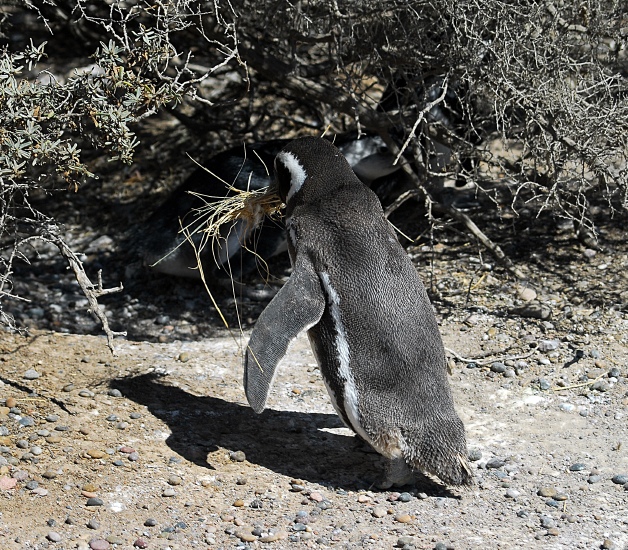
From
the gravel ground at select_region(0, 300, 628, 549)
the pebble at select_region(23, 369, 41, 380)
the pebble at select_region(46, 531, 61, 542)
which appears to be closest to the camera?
the pebble at select_region(46, 531, 61, 542)

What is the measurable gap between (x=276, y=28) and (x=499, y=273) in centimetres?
216

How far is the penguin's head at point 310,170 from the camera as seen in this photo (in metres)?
4.12

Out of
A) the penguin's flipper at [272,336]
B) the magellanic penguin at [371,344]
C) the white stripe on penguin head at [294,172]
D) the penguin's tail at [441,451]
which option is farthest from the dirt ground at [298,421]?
the white stripe on penguin head at [294,172]

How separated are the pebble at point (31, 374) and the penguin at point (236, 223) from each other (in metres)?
1.62

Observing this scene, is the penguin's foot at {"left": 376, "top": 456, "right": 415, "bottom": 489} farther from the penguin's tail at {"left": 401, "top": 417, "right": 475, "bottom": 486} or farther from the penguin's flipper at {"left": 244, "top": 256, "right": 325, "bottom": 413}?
the penguin's flipper at {"left": 244, "top": 256, "right": 325, "bottom": 413}

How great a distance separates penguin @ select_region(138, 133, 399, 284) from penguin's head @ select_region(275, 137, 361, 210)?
5.53 feet

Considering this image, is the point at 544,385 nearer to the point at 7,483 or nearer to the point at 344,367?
the point at 344,367

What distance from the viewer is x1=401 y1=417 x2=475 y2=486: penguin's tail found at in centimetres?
360

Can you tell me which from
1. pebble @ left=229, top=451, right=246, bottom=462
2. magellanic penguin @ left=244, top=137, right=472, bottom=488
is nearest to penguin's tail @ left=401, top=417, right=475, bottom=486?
magellanic penguin @ left=244, top=137, right=472, bottom=488

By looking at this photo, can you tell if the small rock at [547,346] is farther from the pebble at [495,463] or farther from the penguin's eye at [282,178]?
the penguin's eye at [282,178]

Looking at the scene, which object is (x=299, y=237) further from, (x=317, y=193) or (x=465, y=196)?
(x=465, y=196)

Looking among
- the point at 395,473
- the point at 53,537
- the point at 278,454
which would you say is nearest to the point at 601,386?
the point at 395,473

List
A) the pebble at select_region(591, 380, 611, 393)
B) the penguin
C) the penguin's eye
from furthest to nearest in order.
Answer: the penguin → the pebble at select_region(591, 380, 611, 393) → the penguin's eye

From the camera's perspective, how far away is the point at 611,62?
574 centimetres
